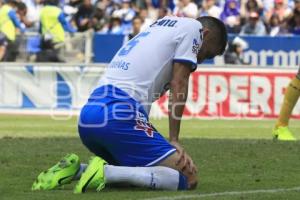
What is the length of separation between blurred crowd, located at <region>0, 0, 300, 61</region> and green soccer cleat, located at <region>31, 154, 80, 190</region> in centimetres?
1358

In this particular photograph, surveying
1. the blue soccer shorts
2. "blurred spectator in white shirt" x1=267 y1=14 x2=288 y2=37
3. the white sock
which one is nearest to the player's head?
the blue soccer shorts

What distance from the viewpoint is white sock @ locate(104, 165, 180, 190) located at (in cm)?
823

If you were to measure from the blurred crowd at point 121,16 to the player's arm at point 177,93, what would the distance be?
13.9m

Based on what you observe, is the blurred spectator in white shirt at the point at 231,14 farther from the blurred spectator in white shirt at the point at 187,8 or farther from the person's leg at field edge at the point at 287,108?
the person's leg at field edge at the point at 287,108

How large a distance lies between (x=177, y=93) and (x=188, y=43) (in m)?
0.43

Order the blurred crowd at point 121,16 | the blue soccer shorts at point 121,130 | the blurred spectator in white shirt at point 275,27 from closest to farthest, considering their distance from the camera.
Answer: the blue soccer shorts at point 121,130, the blurred crowd at point 121,16, the blurred spectator in white shirt at point 275,27

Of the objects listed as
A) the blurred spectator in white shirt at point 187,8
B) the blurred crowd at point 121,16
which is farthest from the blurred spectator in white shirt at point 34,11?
the blurred spectator in white shirt at point 187,8

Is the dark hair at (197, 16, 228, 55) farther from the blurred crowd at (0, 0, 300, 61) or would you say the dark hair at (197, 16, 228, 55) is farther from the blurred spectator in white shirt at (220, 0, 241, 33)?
the blurred spectator in white shirt at (220, 0, 241, 33)

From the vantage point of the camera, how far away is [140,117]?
8234mm

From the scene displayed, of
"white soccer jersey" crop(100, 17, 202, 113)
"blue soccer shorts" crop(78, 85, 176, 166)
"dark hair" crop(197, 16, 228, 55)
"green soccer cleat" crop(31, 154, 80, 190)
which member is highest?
"dark hair" crop(197, 16, 228, 55)

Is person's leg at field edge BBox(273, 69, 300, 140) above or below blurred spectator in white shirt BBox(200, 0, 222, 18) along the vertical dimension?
below

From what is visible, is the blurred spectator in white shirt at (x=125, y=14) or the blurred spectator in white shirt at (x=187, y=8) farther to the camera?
the blurred spectator in white shirt at (x=125, y=14)

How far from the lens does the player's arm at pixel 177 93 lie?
26.9 feet

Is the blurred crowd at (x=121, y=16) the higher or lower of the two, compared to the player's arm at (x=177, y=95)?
lower
